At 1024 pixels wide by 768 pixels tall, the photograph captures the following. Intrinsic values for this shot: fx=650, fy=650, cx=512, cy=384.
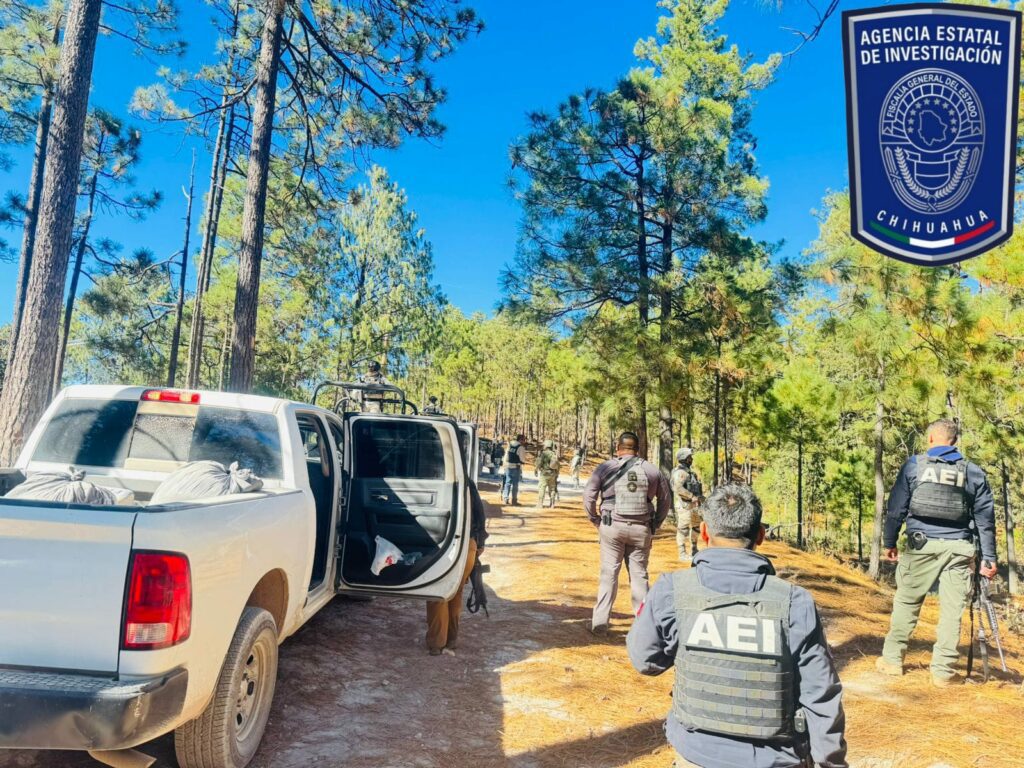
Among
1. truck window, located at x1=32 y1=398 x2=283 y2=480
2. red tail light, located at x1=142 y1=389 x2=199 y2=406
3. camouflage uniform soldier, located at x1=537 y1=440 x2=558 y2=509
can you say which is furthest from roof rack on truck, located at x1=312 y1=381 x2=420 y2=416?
camouflage uniform soldier, located at x1=537 y1=440 x2=558 y2=509

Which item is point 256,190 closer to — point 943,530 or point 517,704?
point 517,704

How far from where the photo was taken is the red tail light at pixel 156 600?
2.38m

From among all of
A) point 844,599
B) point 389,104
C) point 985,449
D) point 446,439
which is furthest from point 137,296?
point 985,449

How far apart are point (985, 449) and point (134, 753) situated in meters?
18.0

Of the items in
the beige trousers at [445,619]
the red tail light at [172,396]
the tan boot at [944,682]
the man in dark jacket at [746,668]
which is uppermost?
the red tail light at [172,396]

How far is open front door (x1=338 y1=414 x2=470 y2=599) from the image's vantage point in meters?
4.85

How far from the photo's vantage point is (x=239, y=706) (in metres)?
3.22

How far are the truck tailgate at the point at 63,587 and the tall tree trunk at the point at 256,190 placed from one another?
6.87 meters

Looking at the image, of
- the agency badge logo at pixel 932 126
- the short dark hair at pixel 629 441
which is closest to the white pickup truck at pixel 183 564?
the short dark hair at pixel 629 441

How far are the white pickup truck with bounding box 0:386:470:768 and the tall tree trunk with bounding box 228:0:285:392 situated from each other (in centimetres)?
454

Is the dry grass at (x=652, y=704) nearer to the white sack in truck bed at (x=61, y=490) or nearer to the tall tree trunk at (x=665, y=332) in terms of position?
the white sack in truck bed at (x=61, y=490)

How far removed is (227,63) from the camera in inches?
462

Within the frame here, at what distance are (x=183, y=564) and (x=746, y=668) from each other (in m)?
2.07

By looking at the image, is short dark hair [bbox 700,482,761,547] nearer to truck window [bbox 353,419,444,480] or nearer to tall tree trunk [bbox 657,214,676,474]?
truck window [bbox 353,419,444,480]
